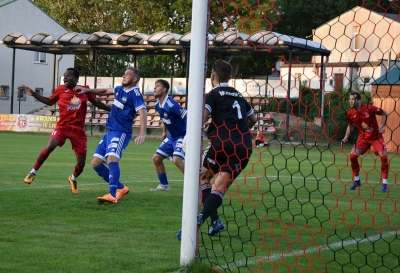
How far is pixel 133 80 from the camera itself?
364 inches

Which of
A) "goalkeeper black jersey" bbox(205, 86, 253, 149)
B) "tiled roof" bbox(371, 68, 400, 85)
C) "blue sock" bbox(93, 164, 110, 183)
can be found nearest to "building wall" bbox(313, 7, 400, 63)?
"tiled roof" bbox(371, 68, 400, 85)

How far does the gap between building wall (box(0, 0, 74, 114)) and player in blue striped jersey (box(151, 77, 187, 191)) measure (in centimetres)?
4078

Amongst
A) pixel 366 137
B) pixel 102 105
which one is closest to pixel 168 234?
pixel 102 105

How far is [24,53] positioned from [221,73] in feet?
159

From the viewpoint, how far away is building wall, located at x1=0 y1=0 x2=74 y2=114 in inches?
2034

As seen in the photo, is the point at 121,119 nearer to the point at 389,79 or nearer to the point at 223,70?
the point at 223,70

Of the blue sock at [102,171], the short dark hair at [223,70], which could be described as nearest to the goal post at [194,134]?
the short dark hair at [223,70]

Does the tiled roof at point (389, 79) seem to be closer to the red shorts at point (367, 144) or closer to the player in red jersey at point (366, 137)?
the player in red jersey at point (366, 137)

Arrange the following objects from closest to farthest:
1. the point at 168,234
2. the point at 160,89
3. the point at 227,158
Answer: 1. the point at 227,158
2. the point at 168,234
3. the point at 160,89

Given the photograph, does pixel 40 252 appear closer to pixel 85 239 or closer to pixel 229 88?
pixel 85 239

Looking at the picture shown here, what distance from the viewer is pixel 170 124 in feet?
34.5

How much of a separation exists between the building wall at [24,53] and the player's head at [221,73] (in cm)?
4465

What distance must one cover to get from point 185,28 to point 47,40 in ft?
63.9

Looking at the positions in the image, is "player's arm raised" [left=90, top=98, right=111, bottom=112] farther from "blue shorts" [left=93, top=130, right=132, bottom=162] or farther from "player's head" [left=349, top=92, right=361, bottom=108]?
"player's head" [left=349, top=92, right=361, bottom=108]
